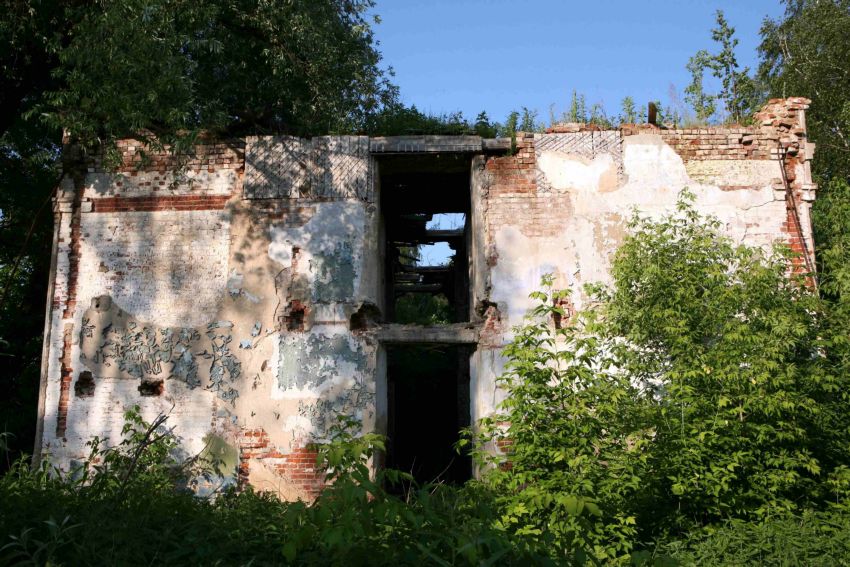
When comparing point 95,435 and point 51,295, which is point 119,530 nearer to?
point 95,435

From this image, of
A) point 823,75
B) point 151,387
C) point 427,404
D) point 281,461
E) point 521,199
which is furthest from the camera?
point 823,75

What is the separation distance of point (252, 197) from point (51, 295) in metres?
2.48

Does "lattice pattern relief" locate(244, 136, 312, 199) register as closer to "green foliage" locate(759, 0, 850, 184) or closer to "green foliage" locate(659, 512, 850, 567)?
"green foliage" locate(659, 512, 850, 567)

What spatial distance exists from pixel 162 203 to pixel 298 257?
1.69 m

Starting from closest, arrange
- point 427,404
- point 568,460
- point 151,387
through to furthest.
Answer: point 568,460 → point 151,387 → point 427,404

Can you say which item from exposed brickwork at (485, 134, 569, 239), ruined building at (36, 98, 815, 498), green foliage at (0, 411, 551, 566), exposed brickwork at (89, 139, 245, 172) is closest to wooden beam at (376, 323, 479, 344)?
ruined building at (36, 98, 815, 498)

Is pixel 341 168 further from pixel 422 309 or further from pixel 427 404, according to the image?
pixel 422 309

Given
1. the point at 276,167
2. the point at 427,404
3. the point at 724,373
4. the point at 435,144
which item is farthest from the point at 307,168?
the point at 427,404

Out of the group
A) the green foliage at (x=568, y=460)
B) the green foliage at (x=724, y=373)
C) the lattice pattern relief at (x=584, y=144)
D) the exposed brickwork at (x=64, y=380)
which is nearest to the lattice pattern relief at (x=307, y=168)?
the lattice pattern relief at (x=584, y=144)

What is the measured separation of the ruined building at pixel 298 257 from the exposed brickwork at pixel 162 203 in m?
0.02

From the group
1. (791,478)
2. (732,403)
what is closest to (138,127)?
(732,403)

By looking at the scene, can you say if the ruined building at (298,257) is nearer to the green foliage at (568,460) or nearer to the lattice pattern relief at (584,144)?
the lattice pattern relief at (584,144)

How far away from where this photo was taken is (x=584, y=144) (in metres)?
8.00

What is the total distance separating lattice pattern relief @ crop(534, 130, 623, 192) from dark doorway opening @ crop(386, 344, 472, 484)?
4245 millimetres
